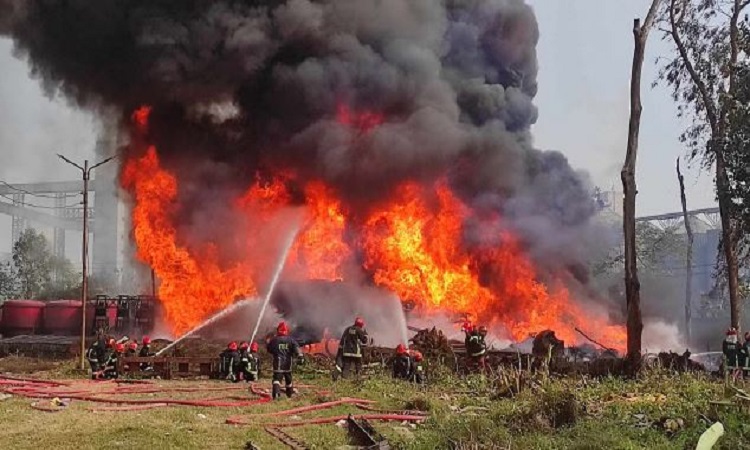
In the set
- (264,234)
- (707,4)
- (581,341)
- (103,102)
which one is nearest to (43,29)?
(103,102)

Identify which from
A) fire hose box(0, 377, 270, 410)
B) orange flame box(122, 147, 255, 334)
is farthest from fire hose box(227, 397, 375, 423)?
orange flame box(122, 147, 255, 334)

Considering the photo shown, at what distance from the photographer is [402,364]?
16594mm

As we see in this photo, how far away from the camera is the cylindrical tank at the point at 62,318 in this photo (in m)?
29.2

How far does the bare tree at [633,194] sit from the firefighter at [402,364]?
5249mm

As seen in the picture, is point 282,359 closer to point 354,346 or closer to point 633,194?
point 354,346

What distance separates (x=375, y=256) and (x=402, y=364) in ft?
27.9

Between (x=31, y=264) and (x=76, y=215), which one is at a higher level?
(x=76, y=215)

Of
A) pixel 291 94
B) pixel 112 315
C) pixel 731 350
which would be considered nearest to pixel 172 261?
pixel 112 315

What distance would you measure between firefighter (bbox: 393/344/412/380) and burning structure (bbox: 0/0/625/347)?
6.90m

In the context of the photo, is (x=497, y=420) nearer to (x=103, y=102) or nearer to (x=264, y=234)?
(x=264, y=234)

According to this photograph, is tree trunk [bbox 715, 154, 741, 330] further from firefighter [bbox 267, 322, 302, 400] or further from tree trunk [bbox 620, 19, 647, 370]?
firefighter [bbox 267, 322, 302, 400]

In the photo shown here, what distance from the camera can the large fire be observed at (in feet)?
79.6

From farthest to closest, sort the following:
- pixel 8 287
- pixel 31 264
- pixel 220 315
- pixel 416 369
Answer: pixel 8 287 < pixel 31 264 < pixel 220 315 < pixel 416 369

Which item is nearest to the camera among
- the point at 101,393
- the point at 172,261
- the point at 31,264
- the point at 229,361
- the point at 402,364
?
the point at 101,393
